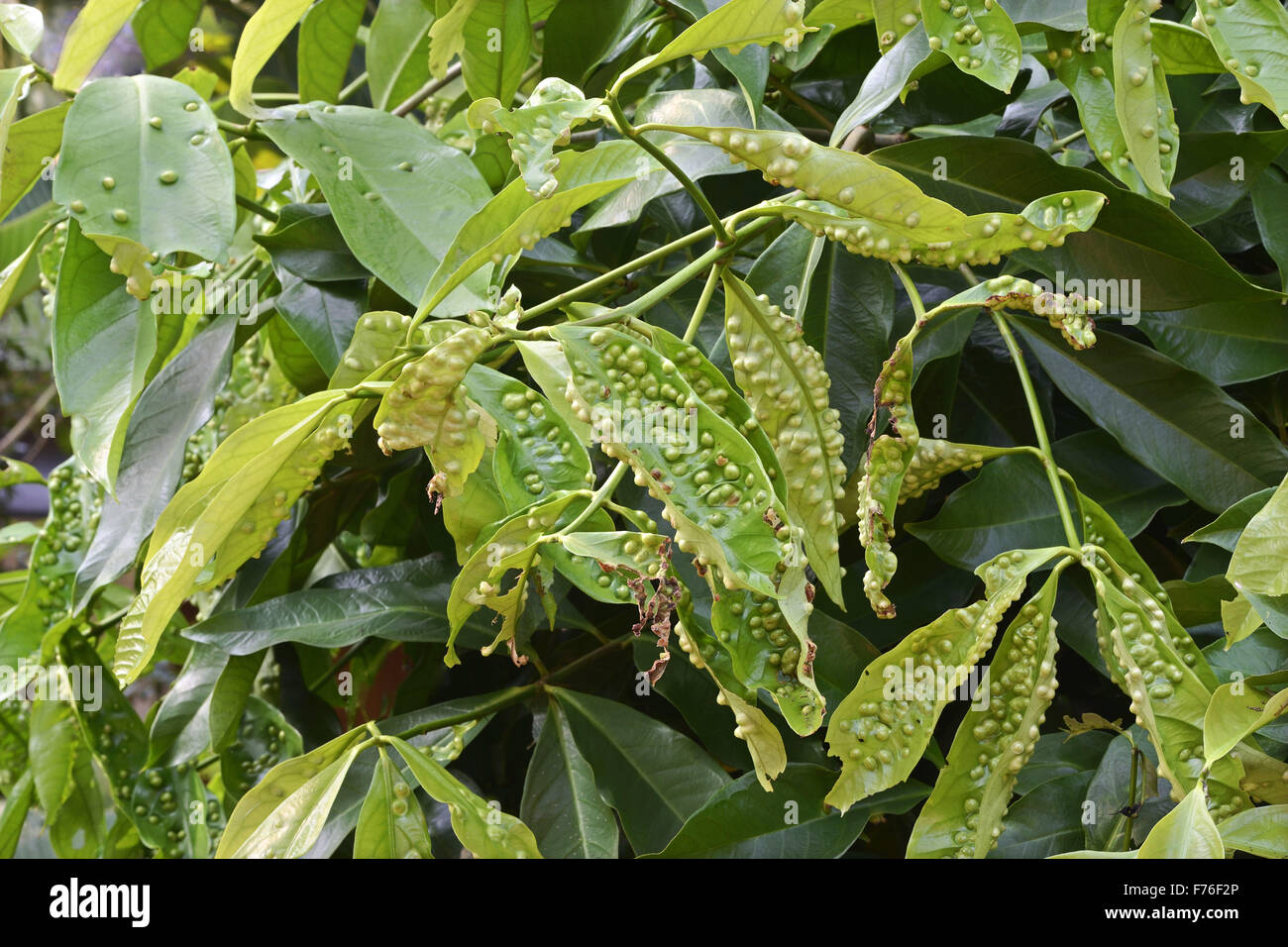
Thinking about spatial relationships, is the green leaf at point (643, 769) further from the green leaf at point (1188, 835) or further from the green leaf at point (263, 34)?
the green leaf at point (263, 34)

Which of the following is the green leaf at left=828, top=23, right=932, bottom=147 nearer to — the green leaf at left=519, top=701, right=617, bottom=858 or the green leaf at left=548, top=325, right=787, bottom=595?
the green leaf at left=548, top=325, right=787, bottom=595

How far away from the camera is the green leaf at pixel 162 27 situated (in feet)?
2.02

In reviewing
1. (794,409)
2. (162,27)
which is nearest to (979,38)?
(794,409)

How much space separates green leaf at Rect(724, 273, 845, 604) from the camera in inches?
15.4

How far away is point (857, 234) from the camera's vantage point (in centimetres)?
35

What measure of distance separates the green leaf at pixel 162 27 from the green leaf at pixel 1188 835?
0.68m

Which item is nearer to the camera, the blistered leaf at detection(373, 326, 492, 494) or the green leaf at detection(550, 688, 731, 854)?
the blistered leaf at detection(373, 326, 492, 494)

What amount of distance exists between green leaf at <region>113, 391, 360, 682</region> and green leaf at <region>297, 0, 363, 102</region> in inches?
11.5

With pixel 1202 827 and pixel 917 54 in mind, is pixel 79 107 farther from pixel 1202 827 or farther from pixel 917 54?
pixel 1202 827

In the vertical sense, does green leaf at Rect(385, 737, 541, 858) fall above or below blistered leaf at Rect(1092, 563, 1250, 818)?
below

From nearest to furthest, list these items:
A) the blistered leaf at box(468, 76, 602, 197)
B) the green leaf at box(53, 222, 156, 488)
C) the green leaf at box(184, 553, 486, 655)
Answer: the blistered leaf at box(468, 76, 602, 197) < the green leaf at box(53, 222, 156, 488) < the green leaf at box(184, 553, 486, 655)
